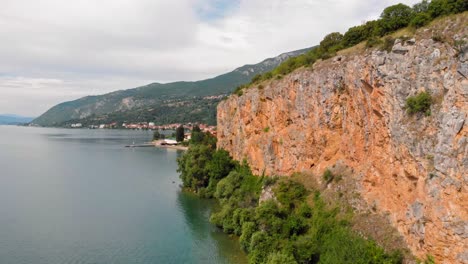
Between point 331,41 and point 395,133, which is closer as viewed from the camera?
point 395,133

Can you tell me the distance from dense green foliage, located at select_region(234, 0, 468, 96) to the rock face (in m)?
1.81

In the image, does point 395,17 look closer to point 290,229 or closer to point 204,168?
point 290,229

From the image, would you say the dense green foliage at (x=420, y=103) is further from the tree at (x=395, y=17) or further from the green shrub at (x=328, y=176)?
the green shrub at (x=328, y=176)

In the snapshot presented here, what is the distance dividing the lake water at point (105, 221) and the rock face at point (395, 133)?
11.3 metres

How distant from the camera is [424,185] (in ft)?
68.8

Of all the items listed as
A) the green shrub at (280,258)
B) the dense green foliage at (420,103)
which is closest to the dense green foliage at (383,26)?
the dense green foliage at (420,103)

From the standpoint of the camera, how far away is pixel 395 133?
2358 centimetres

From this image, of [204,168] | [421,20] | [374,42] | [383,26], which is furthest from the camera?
[204,168]

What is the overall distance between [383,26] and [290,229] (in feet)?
56.1

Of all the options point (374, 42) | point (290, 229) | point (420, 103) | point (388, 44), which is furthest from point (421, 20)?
point (290, 229)

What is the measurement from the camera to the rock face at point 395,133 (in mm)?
19172

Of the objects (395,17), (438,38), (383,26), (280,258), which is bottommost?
(280,258)

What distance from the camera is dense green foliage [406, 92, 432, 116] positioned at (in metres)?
21.4

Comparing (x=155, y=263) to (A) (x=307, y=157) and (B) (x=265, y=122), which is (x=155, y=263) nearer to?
(A) (x=307, y=157)
